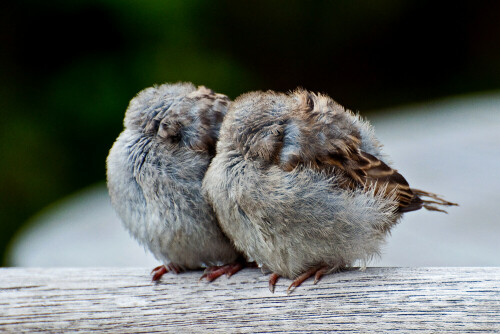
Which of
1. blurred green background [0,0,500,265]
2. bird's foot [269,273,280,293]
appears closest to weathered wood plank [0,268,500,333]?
bird's foot [269,273,280,293]

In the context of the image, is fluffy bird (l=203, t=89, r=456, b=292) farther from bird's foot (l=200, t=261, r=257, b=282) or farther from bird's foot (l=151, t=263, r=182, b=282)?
bird's foot (l=151, t=263, r=182, b=282)

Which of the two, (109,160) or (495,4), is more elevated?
(495,4)

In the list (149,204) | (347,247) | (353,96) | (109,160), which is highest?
(353,96)

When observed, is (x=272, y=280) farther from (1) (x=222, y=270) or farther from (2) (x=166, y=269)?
(2) (x=166, y=269)

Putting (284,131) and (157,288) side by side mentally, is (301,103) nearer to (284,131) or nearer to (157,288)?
(284,131)

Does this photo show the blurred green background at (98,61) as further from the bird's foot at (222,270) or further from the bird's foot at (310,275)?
Answer: the bird's foot at (310,275)

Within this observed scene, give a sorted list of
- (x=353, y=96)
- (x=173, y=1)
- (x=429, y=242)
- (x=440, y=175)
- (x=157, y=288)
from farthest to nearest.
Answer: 1. (x=353, y=96)
2. (x=173, y=1)
3. (x=440, y=175)
4. (x=429, y=242)
5. (x=157, y=288)

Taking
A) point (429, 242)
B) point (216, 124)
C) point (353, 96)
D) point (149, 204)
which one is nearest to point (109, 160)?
point (149, 204)
